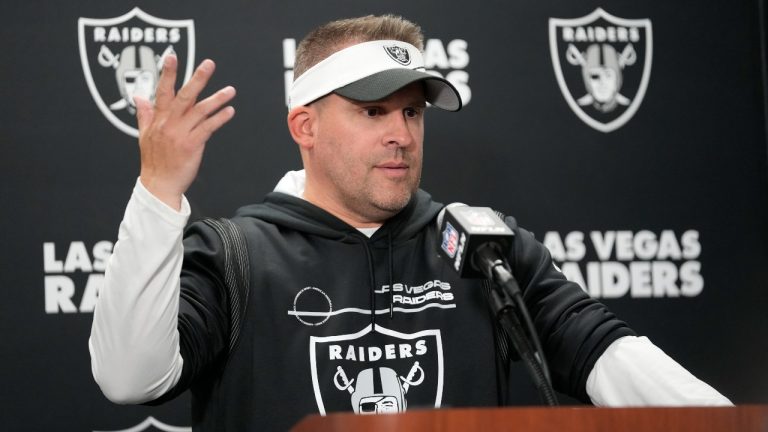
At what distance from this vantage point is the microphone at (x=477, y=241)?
1254mm

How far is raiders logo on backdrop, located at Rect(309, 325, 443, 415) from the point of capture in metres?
1.66

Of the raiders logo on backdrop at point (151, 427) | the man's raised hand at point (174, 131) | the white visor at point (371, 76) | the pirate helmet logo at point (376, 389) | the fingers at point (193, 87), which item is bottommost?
the raiders logo on backdrop at point (151, 427)

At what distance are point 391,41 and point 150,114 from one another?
0.64 meters

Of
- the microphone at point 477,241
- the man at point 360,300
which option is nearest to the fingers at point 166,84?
the man at point 360,300

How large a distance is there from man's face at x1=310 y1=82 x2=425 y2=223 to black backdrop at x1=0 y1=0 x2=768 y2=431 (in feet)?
1.15

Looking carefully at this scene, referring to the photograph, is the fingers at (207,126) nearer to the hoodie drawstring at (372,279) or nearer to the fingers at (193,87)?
the fingers at (193,87)

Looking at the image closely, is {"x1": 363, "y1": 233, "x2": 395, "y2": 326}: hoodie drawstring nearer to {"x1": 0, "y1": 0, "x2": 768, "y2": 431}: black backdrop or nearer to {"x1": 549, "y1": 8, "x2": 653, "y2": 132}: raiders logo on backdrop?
{"x1": 0, "y1": 0, "x2": 768, "y2": 431}: black backdrop

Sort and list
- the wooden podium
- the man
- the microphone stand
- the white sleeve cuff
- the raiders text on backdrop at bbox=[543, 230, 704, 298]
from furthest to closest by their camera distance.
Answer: the raiders text on backdrop at bbox=[543, 230, 704, 298] < the man < the white sleeve cuff < the microphone stand < the wooden podium

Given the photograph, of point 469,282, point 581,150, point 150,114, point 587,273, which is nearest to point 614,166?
point 581,150

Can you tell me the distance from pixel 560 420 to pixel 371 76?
0.98 metres

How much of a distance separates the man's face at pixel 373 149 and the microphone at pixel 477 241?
423mm

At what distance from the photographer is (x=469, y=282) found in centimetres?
179

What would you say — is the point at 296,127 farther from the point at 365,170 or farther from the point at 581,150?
the point at 581,150

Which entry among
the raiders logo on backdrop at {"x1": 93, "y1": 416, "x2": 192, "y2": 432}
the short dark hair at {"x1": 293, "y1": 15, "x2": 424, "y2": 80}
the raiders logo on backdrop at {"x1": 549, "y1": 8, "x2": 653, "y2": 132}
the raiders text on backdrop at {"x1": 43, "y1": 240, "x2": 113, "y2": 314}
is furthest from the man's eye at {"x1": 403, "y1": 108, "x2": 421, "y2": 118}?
the raiders logo on backdrop at {"x1": 93, "y1": 416, "x2": 192, "y2": 432}
